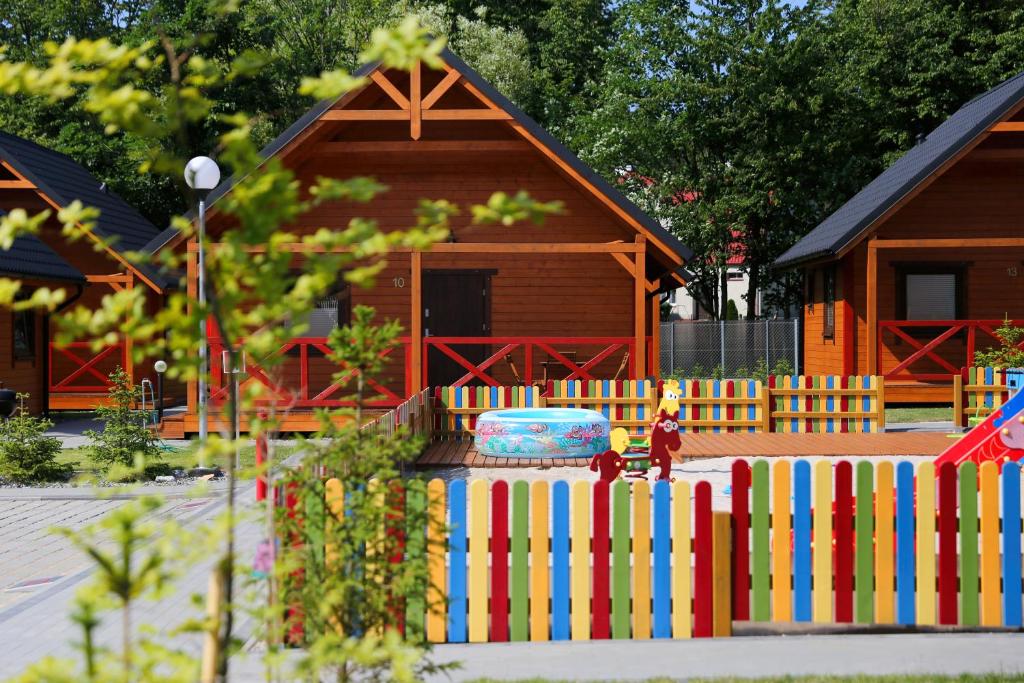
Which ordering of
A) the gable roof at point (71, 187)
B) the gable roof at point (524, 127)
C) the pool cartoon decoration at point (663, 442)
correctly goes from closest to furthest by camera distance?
the pool cartoon decoration at point (663, 442) → the gable roof at point (524, 127) → the gable roof at point (71, 187)

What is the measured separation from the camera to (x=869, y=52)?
1506 inches

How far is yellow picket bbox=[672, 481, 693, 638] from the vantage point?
247 inches

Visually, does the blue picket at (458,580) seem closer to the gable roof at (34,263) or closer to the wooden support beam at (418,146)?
the wooden support beam at (418,146)

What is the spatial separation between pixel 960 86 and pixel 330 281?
3850 cm

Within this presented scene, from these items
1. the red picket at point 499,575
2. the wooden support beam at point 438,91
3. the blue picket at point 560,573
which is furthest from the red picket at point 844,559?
the wooden support beam at point 438,91

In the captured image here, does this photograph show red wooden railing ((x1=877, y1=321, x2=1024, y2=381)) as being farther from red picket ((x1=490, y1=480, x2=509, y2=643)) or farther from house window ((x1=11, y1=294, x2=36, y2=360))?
red picket ((x1=490, y1=480, x2=509, y2=643))

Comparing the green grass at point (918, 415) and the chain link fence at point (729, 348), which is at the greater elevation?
the chain link fence at point (729, 348)

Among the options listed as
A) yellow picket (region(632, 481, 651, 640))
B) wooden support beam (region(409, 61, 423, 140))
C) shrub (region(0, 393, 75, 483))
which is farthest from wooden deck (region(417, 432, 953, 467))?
yellow picket (region(632, 481, 651, 640))

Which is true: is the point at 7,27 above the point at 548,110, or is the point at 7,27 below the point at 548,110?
above

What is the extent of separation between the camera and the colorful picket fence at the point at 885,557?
642 cm

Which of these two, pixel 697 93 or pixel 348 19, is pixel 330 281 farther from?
pixel 348 19

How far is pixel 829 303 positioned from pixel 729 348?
8.08m

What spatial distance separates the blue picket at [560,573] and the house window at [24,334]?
1737cm

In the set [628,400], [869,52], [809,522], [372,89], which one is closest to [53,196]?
[372,89]
